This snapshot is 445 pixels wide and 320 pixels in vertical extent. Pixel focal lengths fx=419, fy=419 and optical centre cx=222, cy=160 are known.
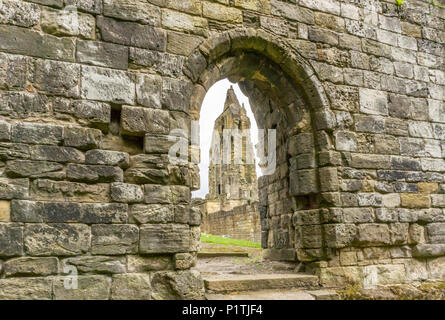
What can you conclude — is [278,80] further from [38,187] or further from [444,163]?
[38,187]

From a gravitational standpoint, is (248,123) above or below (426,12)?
above

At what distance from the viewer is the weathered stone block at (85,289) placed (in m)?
3.96

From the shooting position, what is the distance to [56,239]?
402cm

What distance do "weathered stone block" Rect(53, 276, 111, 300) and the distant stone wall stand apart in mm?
10295

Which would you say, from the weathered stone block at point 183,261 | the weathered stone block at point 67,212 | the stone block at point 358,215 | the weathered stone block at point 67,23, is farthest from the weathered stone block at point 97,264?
the stone block at point 358,215

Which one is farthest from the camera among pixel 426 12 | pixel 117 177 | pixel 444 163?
pixel 426 12

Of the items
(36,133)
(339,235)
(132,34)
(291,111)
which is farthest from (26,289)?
(291,111)

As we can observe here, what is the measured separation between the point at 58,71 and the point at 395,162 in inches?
180

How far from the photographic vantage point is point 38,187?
4035 millimetres

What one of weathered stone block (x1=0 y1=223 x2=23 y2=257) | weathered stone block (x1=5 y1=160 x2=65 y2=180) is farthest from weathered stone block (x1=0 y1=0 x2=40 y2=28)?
weathered stone block (x1=0 y1=223 x2=23 y2=257)

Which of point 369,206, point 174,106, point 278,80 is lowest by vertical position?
point 369,206

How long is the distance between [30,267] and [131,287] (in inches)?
38.3

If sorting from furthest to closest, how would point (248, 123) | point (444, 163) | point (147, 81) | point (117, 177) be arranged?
1. point (248, 123)
2. point (444, 163)
3. point (147, 81)
4. point (117, 177)

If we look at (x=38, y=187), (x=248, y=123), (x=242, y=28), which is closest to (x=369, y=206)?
(x=242, y=28)
